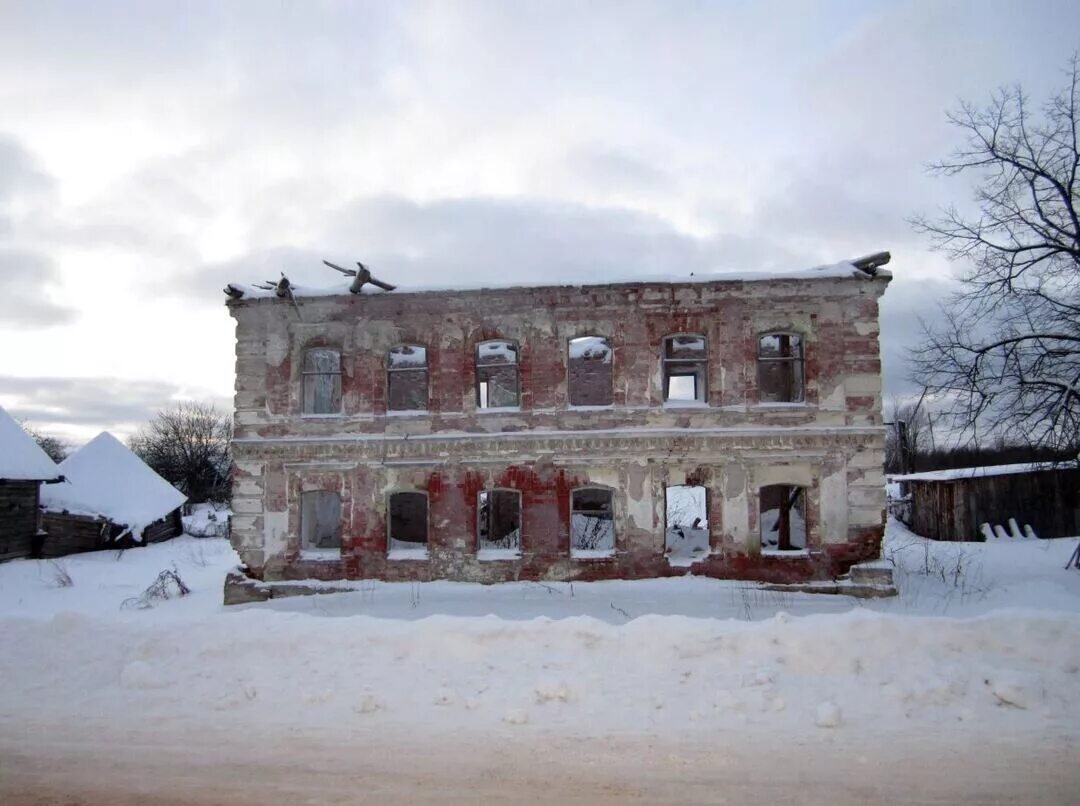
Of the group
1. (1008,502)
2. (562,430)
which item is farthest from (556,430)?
(1008,502)

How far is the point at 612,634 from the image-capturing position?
803cm

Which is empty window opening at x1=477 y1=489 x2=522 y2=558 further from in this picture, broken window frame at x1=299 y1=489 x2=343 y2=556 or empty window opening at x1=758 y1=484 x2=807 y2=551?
empty window opening at x1=758 y1=484 x2=807 y2=551

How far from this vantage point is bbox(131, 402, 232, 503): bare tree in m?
49.2

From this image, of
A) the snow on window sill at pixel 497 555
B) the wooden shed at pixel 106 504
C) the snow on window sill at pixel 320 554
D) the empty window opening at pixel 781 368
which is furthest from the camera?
the wooden shed at pixel 106 504

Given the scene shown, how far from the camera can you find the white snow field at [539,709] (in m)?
5.54

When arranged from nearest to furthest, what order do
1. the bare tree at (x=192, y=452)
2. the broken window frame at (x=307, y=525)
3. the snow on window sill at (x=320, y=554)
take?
the snow on window sill at (x=320, y=554), the broken window frame at (x=307, y=525), the bare tree at (x=192, y=452)

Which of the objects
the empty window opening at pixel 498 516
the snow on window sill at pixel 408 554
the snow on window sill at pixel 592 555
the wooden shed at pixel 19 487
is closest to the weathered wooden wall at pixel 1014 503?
the empty window opening at pixel 498 516

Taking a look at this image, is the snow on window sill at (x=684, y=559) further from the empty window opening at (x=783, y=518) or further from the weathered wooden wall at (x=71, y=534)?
the weathered wooden wall at (x=71, y=534)

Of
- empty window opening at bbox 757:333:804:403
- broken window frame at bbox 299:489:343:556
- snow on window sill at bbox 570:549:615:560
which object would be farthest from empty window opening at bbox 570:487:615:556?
broken window frame at bbox 299:489:343:556

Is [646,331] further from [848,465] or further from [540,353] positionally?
[848,465]

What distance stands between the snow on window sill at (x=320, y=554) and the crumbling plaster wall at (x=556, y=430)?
0.13 metres

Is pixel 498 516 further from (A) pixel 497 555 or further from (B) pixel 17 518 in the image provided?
(B) pixel 17 518

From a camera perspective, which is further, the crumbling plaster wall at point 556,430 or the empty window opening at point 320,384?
the empty window opening at point 320,384

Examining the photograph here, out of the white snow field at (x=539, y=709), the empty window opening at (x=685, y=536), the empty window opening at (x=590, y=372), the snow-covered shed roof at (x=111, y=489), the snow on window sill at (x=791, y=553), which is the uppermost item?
the empty window opening at (x=590, y=372)
